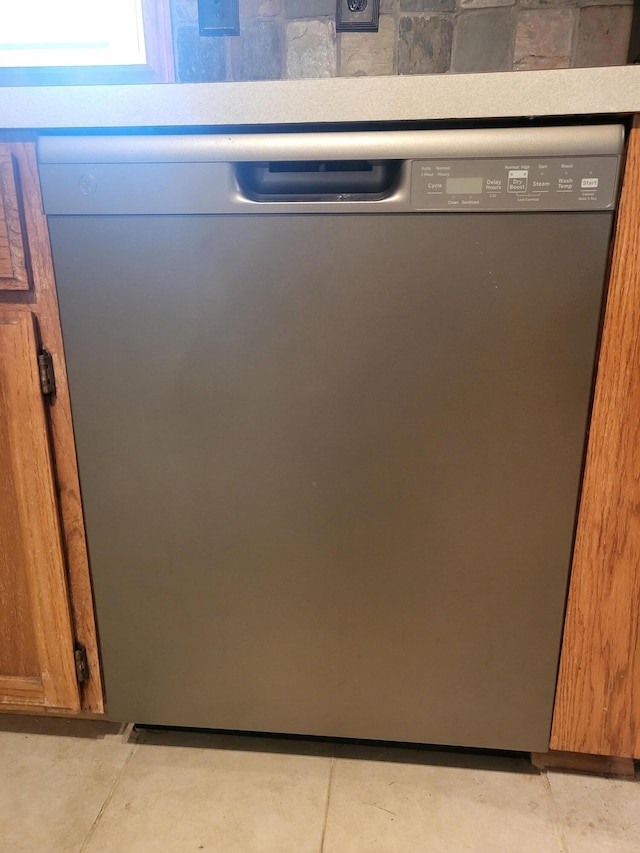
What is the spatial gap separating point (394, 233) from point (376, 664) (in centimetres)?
60

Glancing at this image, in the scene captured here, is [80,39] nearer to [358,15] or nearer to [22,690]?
[358,15]

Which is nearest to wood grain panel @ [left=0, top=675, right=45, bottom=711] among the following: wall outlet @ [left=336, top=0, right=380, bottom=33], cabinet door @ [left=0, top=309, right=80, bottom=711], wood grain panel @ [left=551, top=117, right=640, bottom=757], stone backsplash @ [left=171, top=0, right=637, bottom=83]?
cabinet door @ [left=0, top=309, right=80, bottom=711]

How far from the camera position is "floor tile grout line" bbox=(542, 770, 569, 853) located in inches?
34.4

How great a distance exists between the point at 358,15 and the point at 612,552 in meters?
1.07

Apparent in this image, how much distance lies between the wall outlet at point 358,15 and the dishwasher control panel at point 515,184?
66 centimetres

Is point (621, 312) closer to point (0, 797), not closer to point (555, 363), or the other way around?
point (555, 363)

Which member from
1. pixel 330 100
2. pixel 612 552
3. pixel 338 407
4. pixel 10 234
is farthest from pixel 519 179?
pixel 10 234

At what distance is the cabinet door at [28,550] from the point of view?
0.85m

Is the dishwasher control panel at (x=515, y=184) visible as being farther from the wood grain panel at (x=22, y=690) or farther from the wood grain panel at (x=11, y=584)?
the wood grain panel at (x=22, y=690)

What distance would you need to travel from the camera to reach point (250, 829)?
2.95 ft

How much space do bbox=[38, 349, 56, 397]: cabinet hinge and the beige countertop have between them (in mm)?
286

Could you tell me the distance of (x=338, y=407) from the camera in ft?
2.65

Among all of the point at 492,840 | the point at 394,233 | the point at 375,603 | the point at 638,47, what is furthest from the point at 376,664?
the point at 638,47

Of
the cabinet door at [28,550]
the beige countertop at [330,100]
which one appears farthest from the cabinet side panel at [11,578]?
the beige countertop at [330,100]
